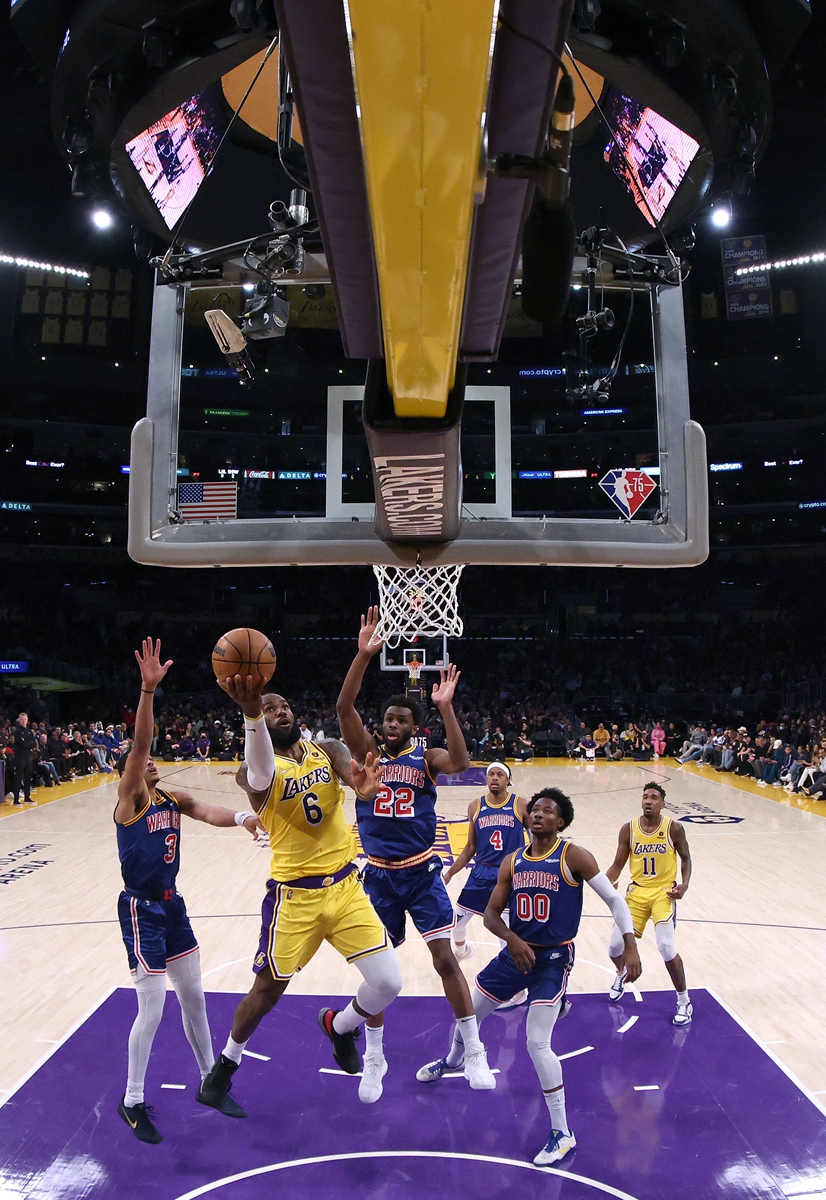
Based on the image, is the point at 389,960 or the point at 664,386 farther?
the point at 664,386

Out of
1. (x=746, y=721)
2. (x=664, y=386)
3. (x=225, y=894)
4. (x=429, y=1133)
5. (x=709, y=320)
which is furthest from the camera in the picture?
(x=746, y=721)

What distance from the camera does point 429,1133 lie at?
4273 millimetres

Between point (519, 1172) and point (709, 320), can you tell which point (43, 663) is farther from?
point (519, 1172)

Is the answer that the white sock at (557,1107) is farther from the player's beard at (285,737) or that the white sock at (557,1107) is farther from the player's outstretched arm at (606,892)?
the player's beard at (285,737)

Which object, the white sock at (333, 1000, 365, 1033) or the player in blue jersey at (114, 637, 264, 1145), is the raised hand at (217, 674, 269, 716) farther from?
the white sock at (333, 1000, 365, 1033)

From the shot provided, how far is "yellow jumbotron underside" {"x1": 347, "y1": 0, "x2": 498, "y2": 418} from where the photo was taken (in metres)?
1.90

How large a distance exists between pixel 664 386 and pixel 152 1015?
15.8 feet

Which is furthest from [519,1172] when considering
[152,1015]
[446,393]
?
[446,393]

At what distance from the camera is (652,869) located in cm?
623

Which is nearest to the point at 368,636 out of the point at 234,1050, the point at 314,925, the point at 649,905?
the point at 314,925

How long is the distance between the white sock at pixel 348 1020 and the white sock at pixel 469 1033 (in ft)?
1.96

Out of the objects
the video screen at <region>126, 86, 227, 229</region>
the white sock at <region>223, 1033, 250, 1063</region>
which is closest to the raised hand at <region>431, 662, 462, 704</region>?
the white sock at <region>223, 1033, 250, 1063</region>

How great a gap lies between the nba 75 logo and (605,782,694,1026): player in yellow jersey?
205 cm

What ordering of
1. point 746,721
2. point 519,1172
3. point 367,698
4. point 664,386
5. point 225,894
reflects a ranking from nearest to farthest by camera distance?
1. point 519,1172
2. point 664,386
3. point 225,894
4. point 746,721
5. point 367,698
